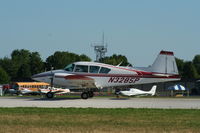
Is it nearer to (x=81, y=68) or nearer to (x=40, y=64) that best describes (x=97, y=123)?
(x=81, y=68)

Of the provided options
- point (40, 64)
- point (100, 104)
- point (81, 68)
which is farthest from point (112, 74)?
point (40, 64)

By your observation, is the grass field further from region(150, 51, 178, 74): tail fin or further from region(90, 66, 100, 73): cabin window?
region(150, 51, 178, 74): tail fin

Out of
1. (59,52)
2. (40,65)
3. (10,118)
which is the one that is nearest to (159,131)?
(10,118)

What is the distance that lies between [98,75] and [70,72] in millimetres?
2159

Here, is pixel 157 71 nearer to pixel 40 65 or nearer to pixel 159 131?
pixel 159 131

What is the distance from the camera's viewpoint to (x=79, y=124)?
46.9 ft

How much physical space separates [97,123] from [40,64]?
91.1m

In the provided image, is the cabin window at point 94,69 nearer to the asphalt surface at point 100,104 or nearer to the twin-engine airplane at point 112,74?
the twin-engine airplane at point 112,74

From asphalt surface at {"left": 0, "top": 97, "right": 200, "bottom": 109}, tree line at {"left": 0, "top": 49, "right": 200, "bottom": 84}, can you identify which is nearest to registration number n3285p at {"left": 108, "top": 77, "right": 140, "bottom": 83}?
asphalt surface at {"left": 0, "top": 97, "right": 200, "bottom": 109}

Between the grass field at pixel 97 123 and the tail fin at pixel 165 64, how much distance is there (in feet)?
41.9

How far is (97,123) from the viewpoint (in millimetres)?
14625

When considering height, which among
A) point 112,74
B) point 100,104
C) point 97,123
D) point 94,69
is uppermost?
point 94,69

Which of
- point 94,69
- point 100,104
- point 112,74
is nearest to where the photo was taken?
point 100,104

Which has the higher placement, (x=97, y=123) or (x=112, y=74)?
(x=112, y=74)
